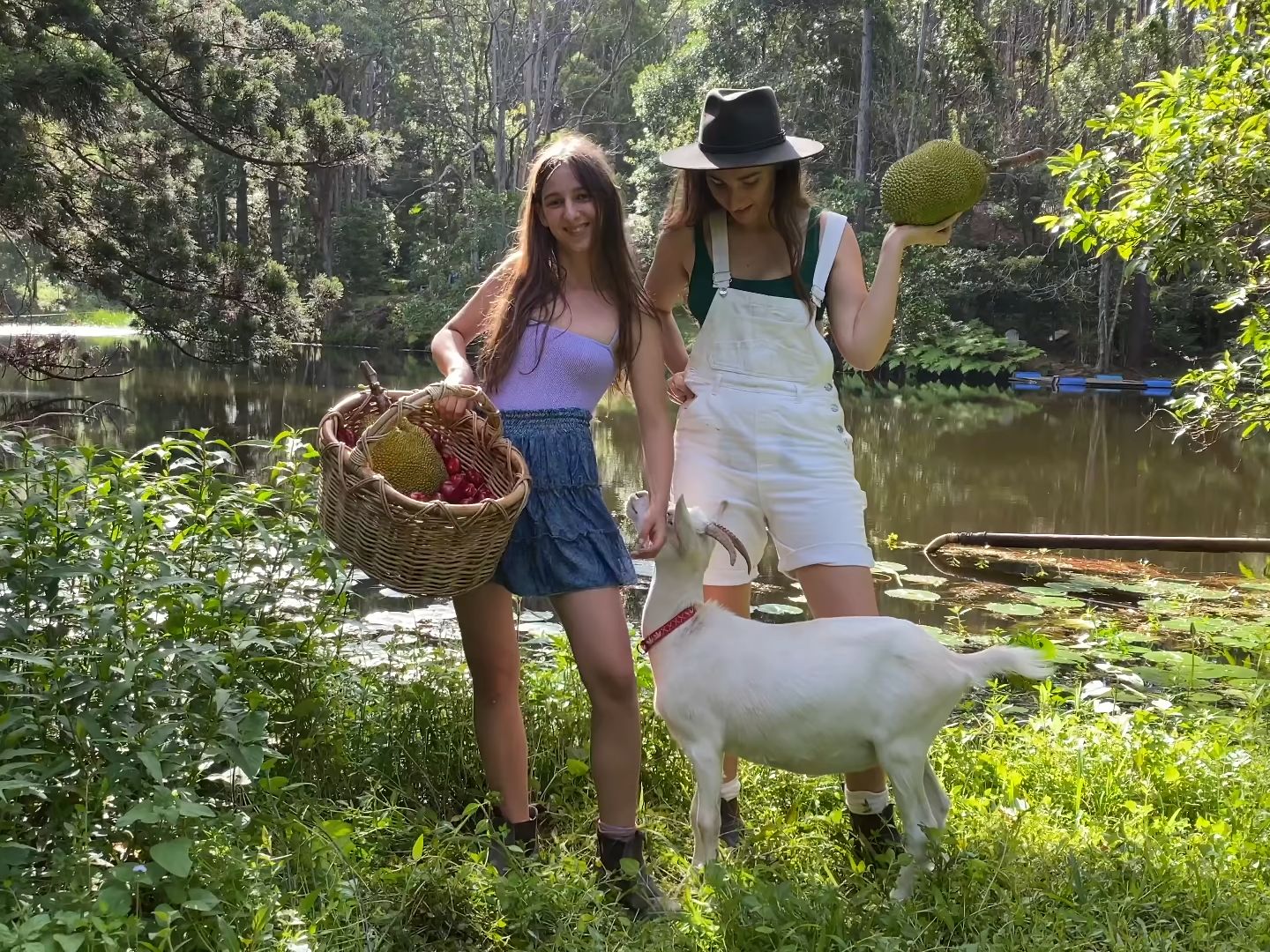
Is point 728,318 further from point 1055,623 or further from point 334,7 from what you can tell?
point 334,7

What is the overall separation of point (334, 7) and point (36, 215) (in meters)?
26.8

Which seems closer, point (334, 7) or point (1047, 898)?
point (1047, 898)

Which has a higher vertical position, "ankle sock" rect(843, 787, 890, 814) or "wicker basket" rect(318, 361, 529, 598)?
"wicker basket" rect(318, 361, 529, 598)

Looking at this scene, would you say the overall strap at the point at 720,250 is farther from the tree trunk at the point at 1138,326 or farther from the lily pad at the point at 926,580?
the tree trunk at the point at 1138,326

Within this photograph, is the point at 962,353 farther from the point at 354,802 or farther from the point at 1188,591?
the point at 354,802

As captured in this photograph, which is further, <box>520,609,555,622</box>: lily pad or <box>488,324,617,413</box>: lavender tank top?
<box>520,609,555,622</box>: lily pad

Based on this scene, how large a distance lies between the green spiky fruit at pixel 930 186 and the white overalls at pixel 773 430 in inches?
6.5

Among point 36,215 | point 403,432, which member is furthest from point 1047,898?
point 36,215

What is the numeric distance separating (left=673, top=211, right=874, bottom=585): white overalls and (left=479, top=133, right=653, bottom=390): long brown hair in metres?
0.24

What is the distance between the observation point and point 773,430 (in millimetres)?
2895

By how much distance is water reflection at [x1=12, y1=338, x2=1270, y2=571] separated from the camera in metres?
10.4

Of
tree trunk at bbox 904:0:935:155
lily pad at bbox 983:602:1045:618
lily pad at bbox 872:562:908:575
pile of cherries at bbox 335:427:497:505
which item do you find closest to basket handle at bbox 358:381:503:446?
pile of cherries at bbox 335:427:497:505

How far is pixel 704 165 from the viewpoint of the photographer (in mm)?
2797

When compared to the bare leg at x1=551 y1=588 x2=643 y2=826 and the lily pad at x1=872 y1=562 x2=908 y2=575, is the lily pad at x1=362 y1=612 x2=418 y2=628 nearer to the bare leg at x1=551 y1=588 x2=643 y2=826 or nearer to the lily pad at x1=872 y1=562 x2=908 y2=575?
the bare leg at x1=551 y1=588 x2=643 y2=826
